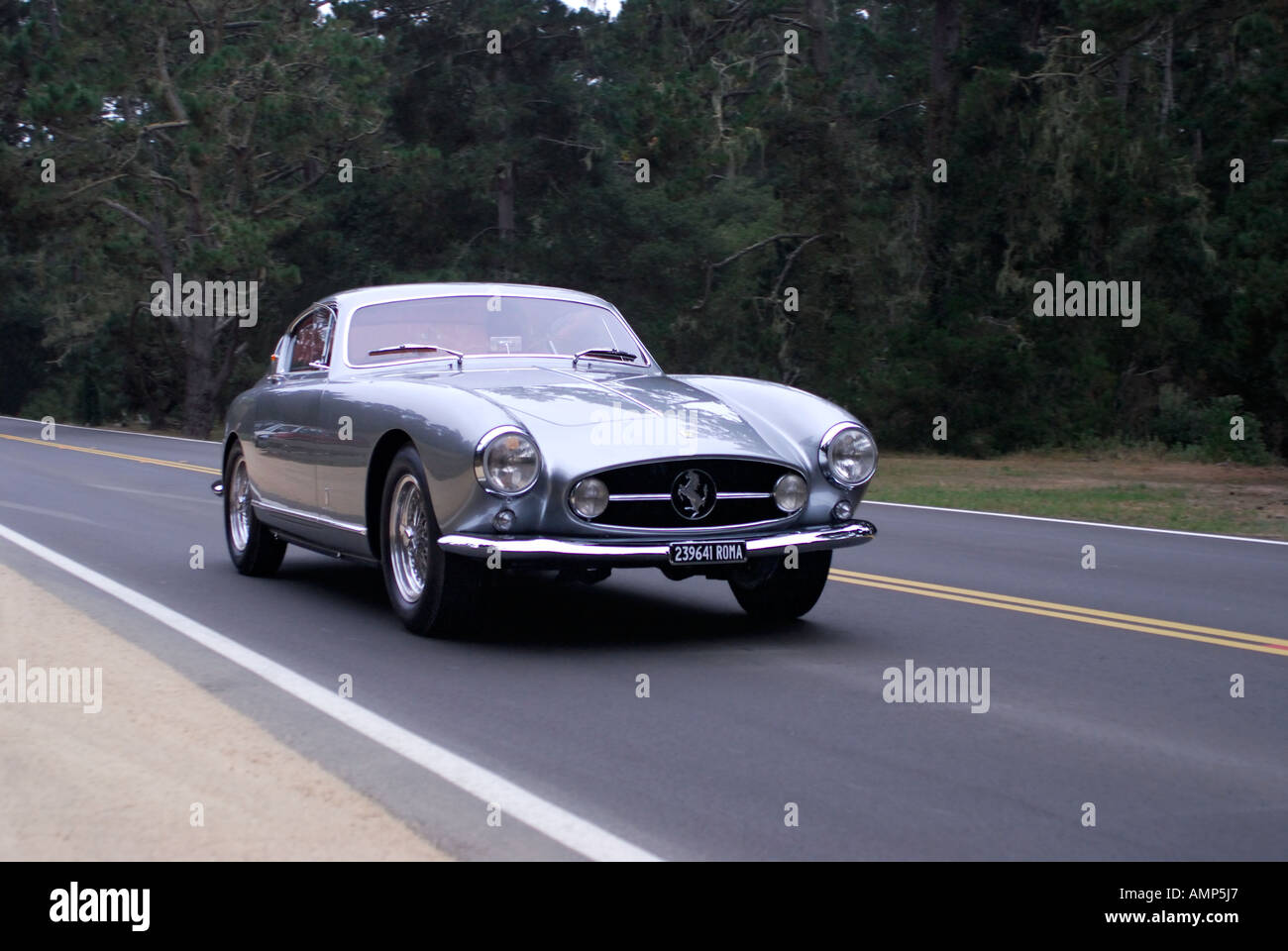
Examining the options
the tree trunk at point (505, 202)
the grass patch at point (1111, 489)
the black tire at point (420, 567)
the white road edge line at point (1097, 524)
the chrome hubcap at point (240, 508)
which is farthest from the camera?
the tree trunk at point (505, 202)

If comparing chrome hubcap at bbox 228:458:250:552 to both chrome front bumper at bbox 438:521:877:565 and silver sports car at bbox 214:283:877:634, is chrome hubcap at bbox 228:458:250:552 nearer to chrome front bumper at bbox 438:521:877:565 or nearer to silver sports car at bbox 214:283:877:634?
silver sports car at bbox 214:283:877:634

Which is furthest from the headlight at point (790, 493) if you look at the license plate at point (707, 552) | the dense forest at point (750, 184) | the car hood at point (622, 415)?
the dense forest at point (750, 184)

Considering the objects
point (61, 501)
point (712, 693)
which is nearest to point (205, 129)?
point (61, 501)

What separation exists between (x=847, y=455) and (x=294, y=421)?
3.40m

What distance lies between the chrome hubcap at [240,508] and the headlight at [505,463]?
3834mm

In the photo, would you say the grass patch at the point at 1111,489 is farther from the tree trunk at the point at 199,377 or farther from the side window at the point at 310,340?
the tree trunk at the point at 199,377

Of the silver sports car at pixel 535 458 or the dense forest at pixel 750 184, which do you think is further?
the dense forest at pixel 750 184

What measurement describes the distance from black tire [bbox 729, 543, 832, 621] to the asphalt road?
15cm

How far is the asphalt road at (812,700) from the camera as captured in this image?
4.88m

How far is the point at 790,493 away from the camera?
779 cm

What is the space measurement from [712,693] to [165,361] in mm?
44211

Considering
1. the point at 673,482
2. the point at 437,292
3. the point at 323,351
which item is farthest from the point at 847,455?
the point at 323,351

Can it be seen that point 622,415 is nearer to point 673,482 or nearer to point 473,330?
point 673,482
